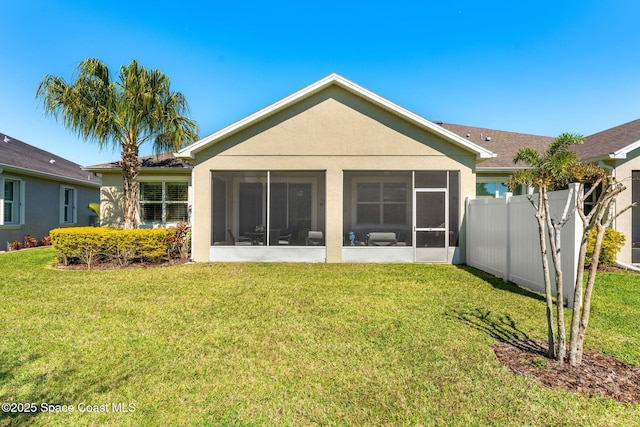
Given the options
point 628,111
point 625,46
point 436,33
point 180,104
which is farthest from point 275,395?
point 628,111

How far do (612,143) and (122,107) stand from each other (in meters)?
17.5

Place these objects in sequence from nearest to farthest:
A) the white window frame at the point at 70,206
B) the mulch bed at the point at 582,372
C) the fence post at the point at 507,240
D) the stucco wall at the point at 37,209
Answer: the mulch bed at the point at 582,372
the fence post at the point at 507,240
the stucco wall at the point at 37,209
the white window frame at the point at 70,206

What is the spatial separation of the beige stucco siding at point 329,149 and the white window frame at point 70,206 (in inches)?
433

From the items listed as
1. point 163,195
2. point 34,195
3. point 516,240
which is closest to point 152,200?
point 163,195

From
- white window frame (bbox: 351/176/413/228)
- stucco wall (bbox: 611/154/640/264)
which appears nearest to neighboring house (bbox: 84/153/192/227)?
white window frame (bbox: 351/176/413/228)

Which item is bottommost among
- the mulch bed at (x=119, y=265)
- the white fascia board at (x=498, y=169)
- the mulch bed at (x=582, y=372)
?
the mulch bed at (x=582, y=372)

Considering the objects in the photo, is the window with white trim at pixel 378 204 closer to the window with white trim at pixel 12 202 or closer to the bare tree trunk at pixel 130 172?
the bare tree trunk at pixel 130 172

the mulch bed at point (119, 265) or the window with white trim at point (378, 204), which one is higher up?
the window with white trim at point (378, 204)

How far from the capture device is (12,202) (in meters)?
13.3

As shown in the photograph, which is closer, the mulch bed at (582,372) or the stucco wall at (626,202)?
the mulch bed at (582,372)

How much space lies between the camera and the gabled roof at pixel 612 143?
9.51 meters

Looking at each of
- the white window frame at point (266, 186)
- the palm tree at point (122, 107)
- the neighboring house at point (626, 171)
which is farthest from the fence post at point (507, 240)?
the palm tree at point (122, 107)

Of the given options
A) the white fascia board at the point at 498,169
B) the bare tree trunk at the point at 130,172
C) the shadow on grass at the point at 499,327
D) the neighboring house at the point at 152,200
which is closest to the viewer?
the shadow on grass at the point at 499,327

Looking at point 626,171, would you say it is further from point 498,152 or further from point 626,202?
point 498,152
